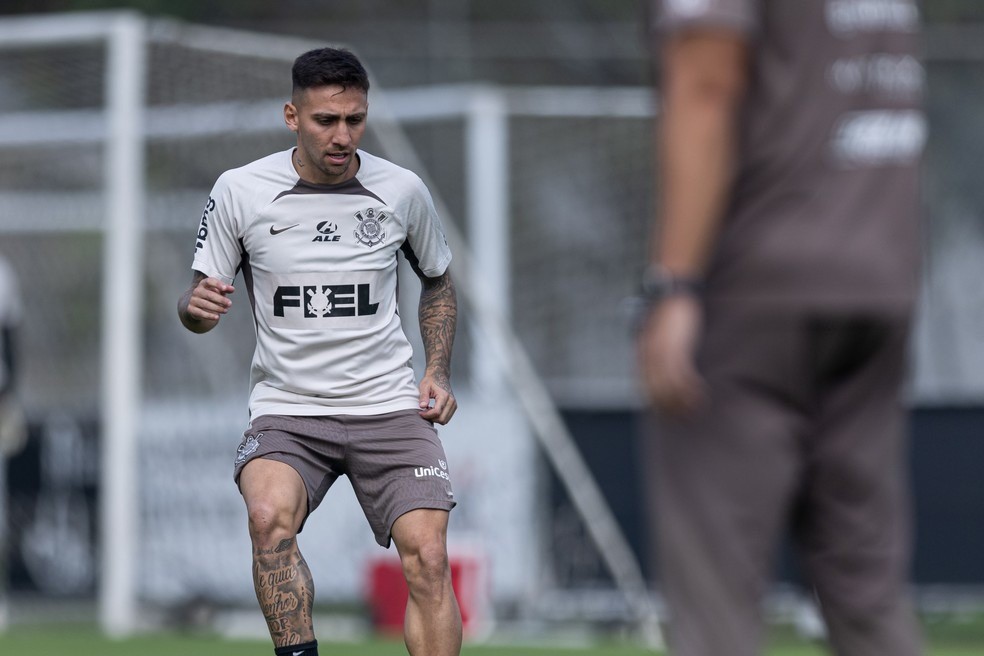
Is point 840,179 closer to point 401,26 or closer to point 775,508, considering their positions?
point 775,508

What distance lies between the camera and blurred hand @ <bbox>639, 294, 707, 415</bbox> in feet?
11.8

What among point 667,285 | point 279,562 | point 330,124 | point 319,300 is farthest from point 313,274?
point 667,285

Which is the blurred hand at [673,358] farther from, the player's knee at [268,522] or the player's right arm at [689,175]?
the player's knee at [268,522]

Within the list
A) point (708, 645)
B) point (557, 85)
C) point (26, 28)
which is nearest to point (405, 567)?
point (708, 645)

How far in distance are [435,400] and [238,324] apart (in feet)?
22.2

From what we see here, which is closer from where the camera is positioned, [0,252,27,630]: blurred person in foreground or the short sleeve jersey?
the short sleeve jersey

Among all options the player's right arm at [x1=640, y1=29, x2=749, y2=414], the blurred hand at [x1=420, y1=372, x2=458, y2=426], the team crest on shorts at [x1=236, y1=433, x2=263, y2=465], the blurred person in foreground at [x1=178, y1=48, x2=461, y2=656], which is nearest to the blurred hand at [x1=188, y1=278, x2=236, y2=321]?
the blurred person in foreground at [x1=178, y1=48, x2=461, y2=656]

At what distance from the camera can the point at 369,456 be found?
252 inches

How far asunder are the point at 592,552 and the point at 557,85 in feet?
21.4

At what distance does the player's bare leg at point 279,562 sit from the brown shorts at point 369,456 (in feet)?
0.36

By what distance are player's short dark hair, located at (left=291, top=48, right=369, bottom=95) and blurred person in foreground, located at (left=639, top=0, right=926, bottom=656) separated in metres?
2.63

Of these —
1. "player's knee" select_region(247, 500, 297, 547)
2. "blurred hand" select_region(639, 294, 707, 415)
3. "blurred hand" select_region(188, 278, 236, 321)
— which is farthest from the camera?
"player's knee" select_region(247, 500, 297, 547)

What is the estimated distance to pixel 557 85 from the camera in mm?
17797

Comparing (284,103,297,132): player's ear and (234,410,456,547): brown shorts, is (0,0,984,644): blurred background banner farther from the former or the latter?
(284,103,297,132): player's ear
